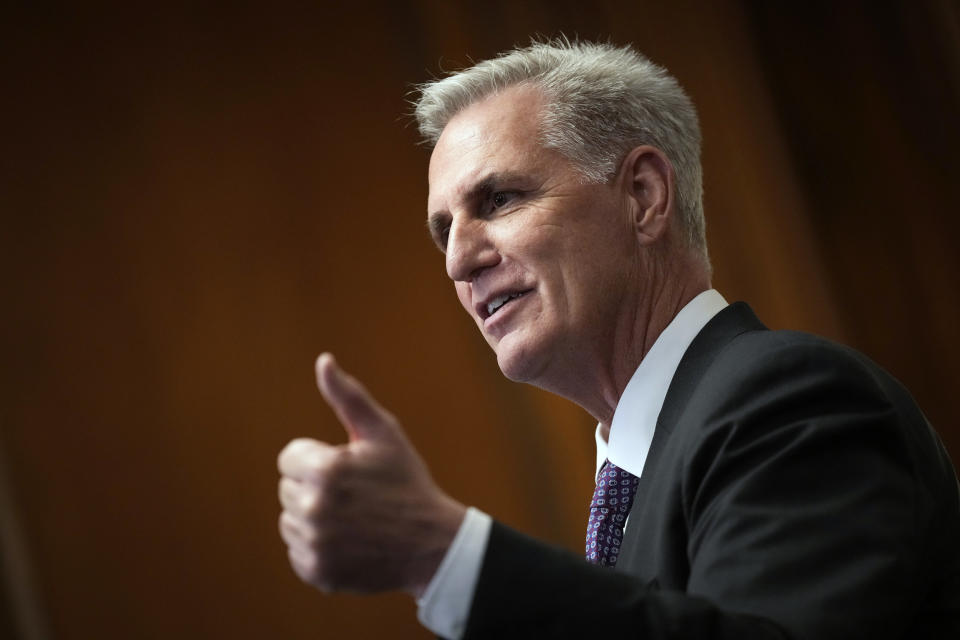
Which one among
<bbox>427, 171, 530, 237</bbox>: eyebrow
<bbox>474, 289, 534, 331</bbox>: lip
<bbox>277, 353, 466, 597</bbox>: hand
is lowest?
<bbox>277, 353, 466, 597</bbox>: hand

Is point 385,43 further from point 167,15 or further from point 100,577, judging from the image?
point 100,577

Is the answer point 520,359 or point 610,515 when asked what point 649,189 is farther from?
point 610,515

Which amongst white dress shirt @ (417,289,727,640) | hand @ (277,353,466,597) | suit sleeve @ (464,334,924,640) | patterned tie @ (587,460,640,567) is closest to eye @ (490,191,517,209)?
white dress shirt @ (417,289,727,640)

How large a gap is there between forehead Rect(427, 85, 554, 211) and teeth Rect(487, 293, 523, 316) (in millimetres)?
186

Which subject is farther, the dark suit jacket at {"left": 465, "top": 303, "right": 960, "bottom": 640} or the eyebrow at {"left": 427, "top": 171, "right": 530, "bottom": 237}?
the eyebrow at {"left": 427, "top": 171, "right": 530, "bottom": 237}

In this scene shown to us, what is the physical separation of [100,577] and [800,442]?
177 centimetres

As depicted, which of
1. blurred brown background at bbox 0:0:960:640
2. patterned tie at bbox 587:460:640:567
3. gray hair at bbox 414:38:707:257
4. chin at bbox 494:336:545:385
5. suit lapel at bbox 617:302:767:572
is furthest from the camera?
blurred brown background at bbox 0:0:960:640

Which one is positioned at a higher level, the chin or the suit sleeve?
the chin

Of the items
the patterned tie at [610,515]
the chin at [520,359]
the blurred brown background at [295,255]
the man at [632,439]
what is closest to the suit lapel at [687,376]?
the man at [632,439]

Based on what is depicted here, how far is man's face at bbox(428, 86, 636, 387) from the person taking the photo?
1.41 meters

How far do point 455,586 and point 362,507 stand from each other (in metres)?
0.10

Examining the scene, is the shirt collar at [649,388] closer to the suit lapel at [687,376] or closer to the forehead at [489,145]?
the suit lapel at [687,376]

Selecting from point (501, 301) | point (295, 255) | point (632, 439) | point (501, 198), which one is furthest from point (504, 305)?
point (295, 255)

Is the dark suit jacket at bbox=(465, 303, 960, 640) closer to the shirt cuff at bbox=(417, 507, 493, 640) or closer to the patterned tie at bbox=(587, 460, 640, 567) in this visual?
the shirt cuff at bbox=(417, 507, 493, 640)
